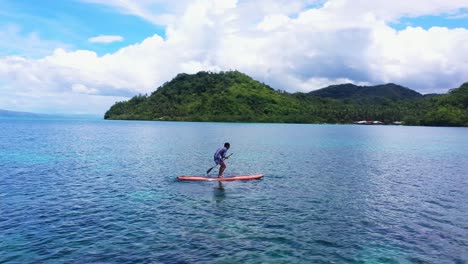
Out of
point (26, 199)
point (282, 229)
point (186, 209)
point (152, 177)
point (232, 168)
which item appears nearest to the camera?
point (282, 229)

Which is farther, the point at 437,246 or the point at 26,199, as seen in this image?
the point at 26,199

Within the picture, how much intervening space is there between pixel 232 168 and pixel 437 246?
1275 inches

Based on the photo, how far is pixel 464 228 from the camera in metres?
23.7

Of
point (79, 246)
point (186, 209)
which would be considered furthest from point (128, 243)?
point (186, 209)

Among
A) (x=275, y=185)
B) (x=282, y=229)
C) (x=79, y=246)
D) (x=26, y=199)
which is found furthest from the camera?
(x=275, y=185)

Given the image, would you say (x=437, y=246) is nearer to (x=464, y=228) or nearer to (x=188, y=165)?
(x=464, y=228)

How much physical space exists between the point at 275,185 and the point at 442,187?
17.1m

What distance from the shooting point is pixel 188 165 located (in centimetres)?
5228

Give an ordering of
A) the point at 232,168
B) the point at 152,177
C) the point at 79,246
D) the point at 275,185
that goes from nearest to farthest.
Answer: the point at 79,246, the point at 275,185, the point at 152,177, the point at 232,168

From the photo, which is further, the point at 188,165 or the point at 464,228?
the point at 188,165

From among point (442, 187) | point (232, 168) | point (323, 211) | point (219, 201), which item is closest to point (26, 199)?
point (219, 201)

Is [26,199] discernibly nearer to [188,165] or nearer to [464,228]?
[188,165]

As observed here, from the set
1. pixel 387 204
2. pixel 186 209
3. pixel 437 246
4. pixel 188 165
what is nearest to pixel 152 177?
pixel 188 165

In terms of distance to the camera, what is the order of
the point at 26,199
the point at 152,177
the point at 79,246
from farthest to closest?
the point at 152,177 → the point at 26,199 → the point at 79,246
